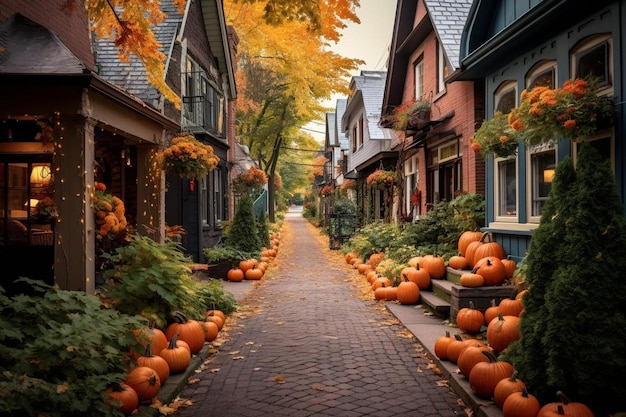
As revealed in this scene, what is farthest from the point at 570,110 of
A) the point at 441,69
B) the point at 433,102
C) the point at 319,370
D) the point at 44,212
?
the point at 433,102

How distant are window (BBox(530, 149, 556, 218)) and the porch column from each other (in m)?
6.31

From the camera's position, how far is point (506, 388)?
14.8 feet

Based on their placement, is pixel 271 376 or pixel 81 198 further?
pixel 81 198

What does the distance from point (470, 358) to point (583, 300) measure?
1491 mm

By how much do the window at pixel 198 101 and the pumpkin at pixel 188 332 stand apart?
30.1 feet

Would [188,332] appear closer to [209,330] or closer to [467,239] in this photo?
[209,330]

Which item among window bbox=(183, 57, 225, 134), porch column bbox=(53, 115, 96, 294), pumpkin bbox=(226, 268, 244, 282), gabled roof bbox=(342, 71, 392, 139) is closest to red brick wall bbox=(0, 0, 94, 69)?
porch column bbox=(53, 115, 96, 294)

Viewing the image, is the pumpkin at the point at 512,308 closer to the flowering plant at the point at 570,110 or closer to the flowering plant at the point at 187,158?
the flowering plant at the point at 570,110

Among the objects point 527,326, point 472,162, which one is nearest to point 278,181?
point 472,162

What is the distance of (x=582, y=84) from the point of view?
5973 mm

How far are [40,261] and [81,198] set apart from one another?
1.82 m

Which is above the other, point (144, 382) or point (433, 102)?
point (433, 102)

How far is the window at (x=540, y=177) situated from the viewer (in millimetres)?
7910

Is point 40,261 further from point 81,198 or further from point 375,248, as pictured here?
A: point 375,248
